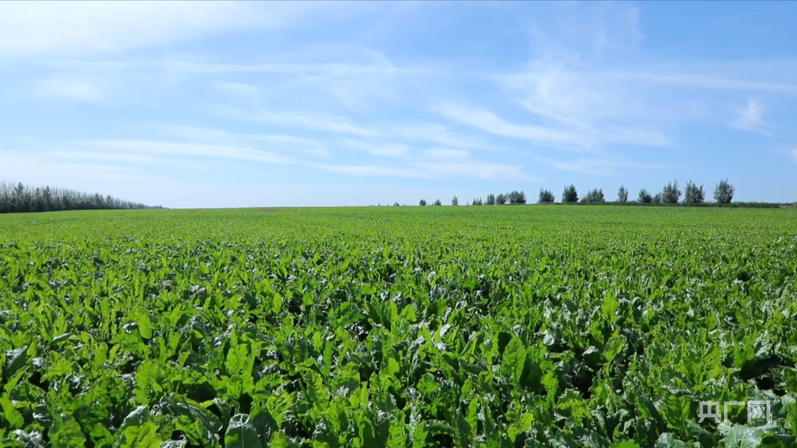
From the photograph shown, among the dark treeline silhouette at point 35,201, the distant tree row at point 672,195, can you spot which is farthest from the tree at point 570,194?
the dark treeline silhouette at point 35,201

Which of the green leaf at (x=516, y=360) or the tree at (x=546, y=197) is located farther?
the tree at (x=546, y=197)

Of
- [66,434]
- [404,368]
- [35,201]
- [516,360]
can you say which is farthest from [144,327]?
[35,201]

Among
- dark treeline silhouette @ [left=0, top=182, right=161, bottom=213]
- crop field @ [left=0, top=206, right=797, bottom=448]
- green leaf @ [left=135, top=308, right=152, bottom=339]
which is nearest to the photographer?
crop field @ [left=0, top=206, right=797, bottom=448]

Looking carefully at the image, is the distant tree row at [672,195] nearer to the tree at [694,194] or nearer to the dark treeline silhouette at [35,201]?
the tree at [694,194]

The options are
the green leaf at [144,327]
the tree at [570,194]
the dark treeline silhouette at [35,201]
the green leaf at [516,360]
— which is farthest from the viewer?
the tree at [570,194]

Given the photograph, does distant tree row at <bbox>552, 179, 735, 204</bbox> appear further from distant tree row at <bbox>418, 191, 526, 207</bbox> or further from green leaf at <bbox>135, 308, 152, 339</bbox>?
green leaf at <bbox>135, 308, 152, 339</bbox>

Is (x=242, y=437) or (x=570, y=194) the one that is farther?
(x=570, y=194)

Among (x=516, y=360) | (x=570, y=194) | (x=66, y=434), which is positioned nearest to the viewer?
(x=66, y=434)

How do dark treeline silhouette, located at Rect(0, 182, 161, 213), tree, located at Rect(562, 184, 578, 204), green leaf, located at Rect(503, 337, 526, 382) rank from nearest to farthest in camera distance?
green leaf, located at Rect(503, 337, 526, 382) → dark treeline silhouette, located at Rect(0, 182, 161, 213) → tree, located at Rect(562, 184, 578, 204)

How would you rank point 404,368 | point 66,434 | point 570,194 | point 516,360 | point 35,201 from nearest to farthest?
point 66,434 → point 516,360 → point 404,368 → point 35,201 → point 570,194

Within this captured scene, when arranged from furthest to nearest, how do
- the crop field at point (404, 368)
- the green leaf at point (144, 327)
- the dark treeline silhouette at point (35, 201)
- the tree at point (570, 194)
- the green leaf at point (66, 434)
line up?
the tree at point (570, 194) → the dark treeline silhouette at point (35, 201) → the green leaf at point (144, 327) → the crop field at point (404, 368) → the green leaf at point (66, 434)

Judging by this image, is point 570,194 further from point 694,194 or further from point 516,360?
point 516,360

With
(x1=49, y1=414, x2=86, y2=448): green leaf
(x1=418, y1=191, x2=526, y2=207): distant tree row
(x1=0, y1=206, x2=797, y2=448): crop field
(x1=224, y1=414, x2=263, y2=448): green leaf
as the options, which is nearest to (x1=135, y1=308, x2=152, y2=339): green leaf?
(x1=0, y1=206, x2=797, y2=448): crop field

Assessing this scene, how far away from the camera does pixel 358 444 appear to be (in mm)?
1894
